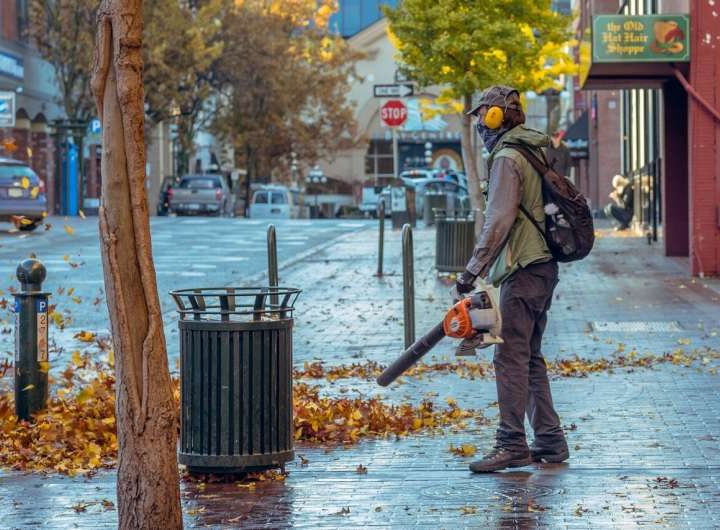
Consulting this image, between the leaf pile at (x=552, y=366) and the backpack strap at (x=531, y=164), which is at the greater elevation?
the backpack strap at (x=531, y=164)

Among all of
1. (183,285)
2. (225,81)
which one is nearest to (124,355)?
(183,285)

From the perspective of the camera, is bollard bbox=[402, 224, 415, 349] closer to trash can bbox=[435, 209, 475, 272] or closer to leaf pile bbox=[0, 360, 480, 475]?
leaf pile bbox=[0, 360, 480, 475]

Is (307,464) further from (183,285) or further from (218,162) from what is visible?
(218,162)

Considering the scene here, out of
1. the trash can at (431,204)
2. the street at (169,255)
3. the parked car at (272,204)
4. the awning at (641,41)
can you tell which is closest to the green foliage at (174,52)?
the parked car at (272,204)

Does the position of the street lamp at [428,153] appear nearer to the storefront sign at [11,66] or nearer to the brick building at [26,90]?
the brick building at [26,90]

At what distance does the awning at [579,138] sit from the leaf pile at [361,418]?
143ft

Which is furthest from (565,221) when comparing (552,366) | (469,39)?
(469,39)

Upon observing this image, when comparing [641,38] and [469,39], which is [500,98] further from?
[469,39]

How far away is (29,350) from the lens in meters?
9.12

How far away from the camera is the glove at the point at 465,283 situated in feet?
24.0

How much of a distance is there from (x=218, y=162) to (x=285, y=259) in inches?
1961

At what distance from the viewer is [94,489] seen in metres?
7.11

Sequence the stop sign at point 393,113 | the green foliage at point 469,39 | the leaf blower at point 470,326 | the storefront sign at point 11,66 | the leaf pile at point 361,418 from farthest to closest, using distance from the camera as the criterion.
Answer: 1. the storefront sign at point 11,66
2. the stop sign at point 393,113
3. the green foliage at point 469,39
4. the leaf pile at point 361,418
5. the leaf blower at point 470,326

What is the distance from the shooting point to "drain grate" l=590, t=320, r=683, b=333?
45.4 ft
